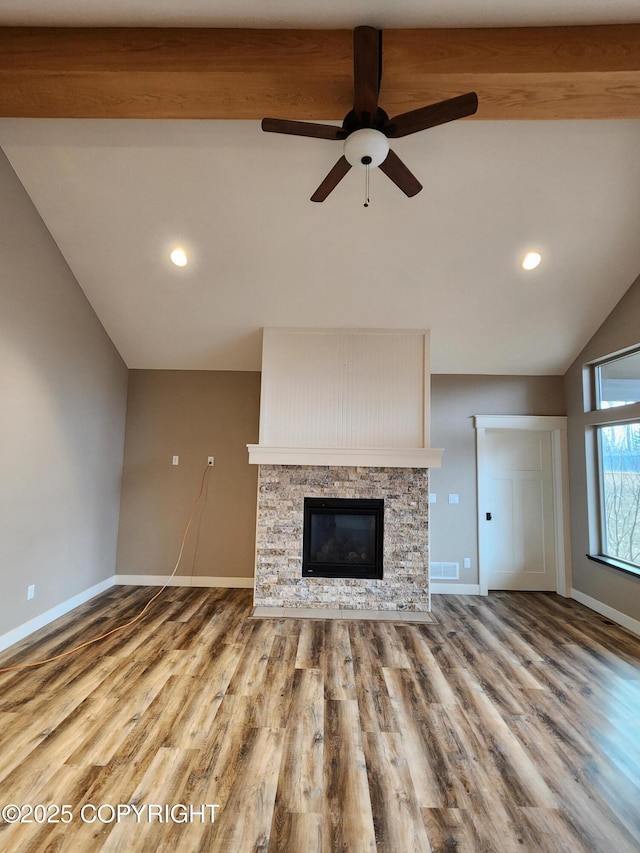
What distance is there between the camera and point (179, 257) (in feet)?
12.2

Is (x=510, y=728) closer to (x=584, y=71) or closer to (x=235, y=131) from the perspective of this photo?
(x=584, y=71)

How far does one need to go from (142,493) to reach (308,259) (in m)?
3.31

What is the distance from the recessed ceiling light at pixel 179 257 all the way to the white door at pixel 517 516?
3793mm

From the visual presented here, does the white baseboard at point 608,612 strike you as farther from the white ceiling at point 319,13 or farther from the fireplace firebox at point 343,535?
the white ceiling at point 319,13

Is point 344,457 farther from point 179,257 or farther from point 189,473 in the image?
point 179,257

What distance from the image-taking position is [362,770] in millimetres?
1986

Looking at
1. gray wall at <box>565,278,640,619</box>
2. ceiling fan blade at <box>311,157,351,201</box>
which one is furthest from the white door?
ceiling fan blade at <box>311,157,351,201</box>

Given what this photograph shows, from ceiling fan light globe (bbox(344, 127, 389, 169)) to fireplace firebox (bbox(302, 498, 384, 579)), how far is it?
10.1 feet

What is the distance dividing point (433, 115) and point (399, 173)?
0.32 metres

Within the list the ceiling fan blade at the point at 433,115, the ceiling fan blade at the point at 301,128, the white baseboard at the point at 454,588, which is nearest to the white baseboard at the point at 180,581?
the white baseboard at the point at 454,588

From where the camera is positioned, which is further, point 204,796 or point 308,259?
point 308,259

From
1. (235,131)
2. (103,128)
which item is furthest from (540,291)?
(103,128)

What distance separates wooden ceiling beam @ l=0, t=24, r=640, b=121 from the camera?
226 cm

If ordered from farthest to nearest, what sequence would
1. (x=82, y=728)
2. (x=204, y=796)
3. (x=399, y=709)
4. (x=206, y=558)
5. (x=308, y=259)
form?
(x=206, y=558) < (x=308, y=259) < (x=399, y=709) < (x=82, y=728) < (x=204, y=796)
